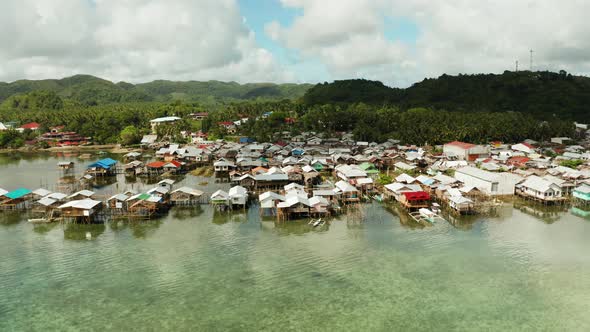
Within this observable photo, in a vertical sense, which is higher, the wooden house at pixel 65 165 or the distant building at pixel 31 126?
the distant building at pixel 31 126

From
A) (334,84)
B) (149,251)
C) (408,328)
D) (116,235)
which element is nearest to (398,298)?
(408,328)

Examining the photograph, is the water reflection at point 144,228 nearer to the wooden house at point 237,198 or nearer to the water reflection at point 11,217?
the wooden house at point 237,198

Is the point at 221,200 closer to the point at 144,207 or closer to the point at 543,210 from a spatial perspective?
the point at 144,207

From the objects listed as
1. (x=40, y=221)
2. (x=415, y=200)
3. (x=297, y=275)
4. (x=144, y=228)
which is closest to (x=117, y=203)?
(x=144, y=228)

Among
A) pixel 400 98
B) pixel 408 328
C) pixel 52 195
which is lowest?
pixel 408 328

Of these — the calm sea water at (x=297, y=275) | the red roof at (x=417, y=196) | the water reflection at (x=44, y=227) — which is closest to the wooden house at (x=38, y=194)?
the calm sea water at (x=297, y=275)

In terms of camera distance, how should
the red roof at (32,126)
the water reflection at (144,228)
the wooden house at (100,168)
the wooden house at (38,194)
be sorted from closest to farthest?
the water reflection at (144,228), the wooden house at (38,194), the wooden house at (100,168), the red roof at (32,126)

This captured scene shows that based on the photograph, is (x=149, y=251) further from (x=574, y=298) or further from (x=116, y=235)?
(x=574, y=298)
